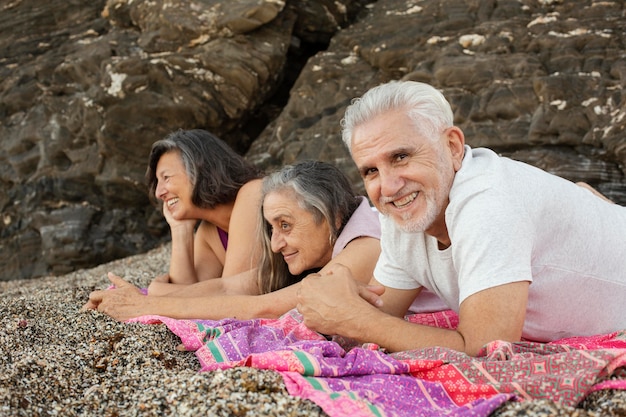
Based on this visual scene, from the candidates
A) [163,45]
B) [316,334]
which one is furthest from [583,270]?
[163,45]

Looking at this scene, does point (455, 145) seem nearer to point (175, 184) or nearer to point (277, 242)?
point (277, 242)

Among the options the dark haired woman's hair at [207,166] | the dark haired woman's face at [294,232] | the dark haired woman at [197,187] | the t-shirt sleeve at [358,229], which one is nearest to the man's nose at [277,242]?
the dark haired woman's face at [294,232]

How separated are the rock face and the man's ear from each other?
13.8 feet

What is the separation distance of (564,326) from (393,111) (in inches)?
50.0

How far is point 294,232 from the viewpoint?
4.16 m

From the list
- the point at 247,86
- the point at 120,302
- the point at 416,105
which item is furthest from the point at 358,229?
the point at 247,86

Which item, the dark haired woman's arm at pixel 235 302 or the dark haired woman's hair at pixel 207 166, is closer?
the dark haired woman's arm at pixel 235 302

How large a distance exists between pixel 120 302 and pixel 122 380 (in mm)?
1443

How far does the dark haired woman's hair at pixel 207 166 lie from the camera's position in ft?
17.0

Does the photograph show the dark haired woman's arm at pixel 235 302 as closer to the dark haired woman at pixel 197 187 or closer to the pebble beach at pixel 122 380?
the pebble beach at pixel 122 380

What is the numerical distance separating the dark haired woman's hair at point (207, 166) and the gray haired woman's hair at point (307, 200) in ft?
3.00

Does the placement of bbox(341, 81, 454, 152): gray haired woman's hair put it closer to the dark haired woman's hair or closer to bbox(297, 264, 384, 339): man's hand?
bbox(297, 264, 384, 339): man's hand

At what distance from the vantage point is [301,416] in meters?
2.29

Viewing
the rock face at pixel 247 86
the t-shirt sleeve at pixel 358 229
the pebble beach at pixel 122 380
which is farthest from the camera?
the rock face at pixel 247 86
